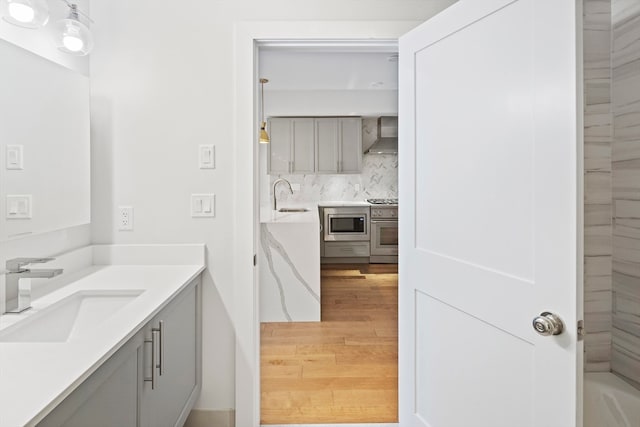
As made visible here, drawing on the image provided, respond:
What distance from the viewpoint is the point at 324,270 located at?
562 cm

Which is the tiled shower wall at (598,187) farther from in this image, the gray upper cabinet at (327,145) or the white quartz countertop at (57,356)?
the gray upper cabinet at (327,145)

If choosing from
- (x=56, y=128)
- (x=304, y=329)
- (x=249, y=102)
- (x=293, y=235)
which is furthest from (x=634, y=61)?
(x=304, y=329)

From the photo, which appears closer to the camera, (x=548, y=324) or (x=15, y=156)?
(x=548, y=324)

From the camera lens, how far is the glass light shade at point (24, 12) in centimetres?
127

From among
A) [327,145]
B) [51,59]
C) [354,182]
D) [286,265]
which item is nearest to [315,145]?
[327,145]

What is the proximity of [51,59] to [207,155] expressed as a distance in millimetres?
724

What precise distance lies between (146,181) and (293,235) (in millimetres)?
1729

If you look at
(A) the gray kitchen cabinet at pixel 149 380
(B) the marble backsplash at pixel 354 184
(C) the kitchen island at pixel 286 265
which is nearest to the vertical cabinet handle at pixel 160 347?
(A) the gray kitchen cabinet at pixel 149 380

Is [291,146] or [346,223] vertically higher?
[291,146]

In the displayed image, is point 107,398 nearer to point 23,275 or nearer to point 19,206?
point 23,275

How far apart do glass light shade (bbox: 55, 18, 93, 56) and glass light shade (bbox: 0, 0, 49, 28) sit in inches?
6.1

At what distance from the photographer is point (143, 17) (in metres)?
1.82

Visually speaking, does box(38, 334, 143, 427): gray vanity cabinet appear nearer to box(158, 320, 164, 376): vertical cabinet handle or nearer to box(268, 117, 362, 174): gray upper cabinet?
box(158, 320, 164, 376): vertical cabinet handle

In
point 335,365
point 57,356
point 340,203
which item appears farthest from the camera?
point 340,203
